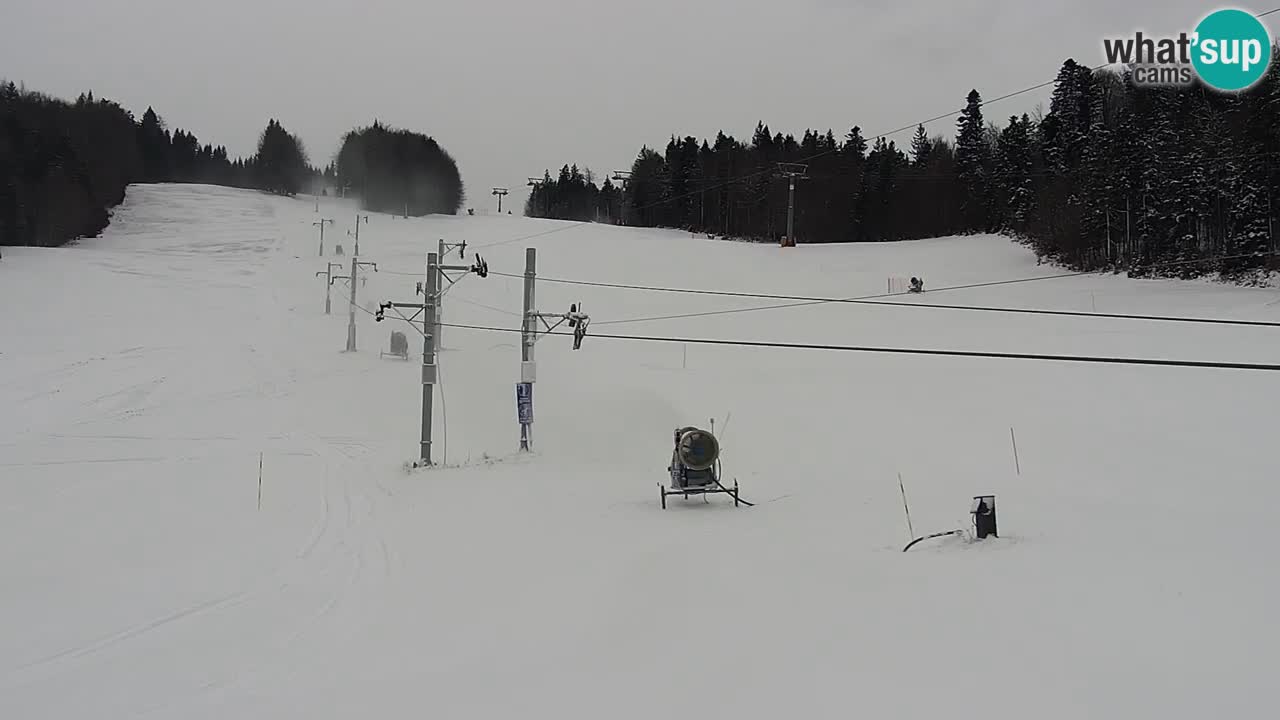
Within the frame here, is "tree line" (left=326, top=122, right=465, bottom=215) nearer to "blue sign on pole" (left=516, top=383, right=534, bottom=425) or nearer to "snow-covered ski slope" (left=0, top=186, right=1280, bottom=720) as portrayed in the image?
"snow-covered ski slope" (left=0, top=186, right=1280, bottom=720)

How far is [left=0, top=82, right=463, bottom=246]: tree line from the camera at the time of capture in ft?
234

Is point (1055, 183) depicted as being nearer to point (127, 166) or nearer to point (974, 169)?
point (974, 169)

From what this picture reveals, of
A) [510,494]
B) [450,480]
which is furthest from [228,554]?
[450,480]

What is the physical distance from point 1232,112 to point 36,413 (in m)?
55.1

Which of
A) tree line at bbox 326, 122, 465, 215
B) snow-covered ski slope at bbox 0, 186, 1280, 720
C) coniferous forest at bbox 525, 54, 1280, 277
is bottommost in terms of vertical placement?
snow-covered ski slope at bbox 0, 186, 1280, 720

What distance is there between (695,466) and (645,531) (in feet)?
8.10

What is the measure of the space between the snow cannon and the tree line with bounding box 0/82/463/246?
69.2 metres

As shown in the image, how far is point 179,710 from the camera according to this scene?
706 centimetres

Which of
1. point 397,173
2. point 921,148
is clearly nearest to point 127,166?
point 397,173

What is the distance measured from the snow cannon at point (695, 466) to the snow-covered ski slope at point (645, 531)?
417mm

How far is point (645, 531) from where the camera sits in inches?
503

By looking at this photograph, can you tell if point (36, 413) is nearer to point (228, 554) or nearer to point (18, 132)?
point (228, 554)

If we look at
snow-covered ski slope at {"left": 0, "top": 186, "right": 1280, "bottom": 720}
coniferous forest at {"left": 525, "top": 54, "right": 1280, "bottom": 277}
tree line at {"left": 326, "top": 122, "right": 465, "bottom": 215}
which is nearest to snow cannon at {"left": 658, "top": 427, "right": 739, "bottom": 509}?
snow-covered ski slope at {"left": 0, "top": 186, "right": 1280, "bottom": 720}

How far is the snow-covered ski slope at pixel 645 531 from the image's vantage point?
22.5 ft
